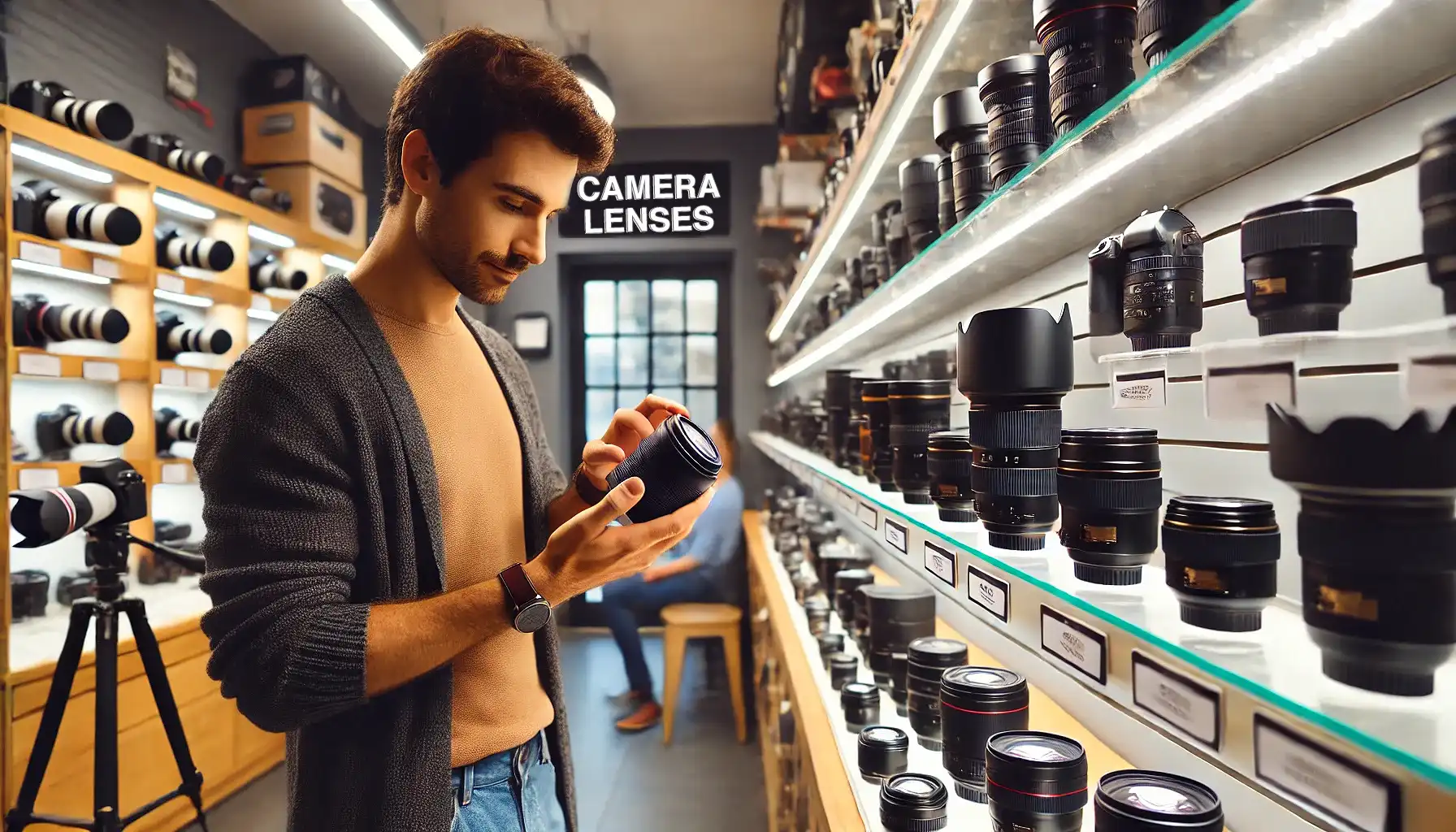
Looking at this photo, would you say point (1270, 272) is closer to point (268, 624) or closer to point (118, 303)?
point (268, 624)

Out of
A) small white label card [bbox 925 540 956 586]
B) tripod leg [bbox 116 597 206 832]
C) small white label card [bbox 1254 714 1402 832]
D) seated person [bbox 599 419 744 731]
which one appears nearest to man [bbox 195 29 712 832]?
small white label card [bbox 925 540 956 586]

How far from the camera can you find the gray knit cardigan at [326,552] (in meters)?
0.97

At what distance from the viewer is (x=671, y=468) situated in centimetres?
106

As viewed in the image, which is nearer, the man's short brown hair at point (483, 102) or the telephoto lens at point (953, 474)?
the telephoto lens at point (953, 474)

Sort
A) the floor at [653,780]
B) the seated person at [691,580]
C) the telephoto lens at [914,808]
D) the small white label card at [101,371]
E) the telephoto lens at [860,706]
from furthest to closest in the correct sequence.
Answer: the seated person at [691,580], the floor at [653,780], the small white label card at [101,371], the telephoto lens at [860,706], the telephoto lens at [914,808]

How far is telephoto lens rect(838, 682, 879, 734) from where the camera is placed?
1.58m

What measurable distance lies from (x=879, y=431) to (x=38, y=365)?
2.60 metres

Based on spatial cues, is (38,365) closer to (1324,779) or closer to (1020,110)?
(1020,110)

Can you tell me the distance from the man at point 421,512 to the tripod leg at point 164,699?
1281mm

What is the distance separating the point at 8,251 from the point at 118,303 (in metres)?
0.64

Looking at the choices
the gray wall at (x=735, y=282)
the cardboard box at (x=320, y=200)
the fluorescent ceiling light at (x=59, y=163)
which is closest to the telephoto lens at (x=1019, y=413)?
the fluorescent ceiling light at (x=59, y=163)

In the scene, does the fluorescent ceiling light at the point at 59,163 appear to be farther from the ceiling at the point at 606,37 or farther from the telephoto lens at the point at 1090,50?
the telephoto lens at the point at 1090,50

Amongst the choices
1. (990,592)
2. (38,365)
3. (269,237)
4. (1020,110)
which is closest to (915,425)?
(990,592)

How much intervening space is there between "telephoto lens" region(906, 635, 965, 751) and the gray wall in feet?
13.8
